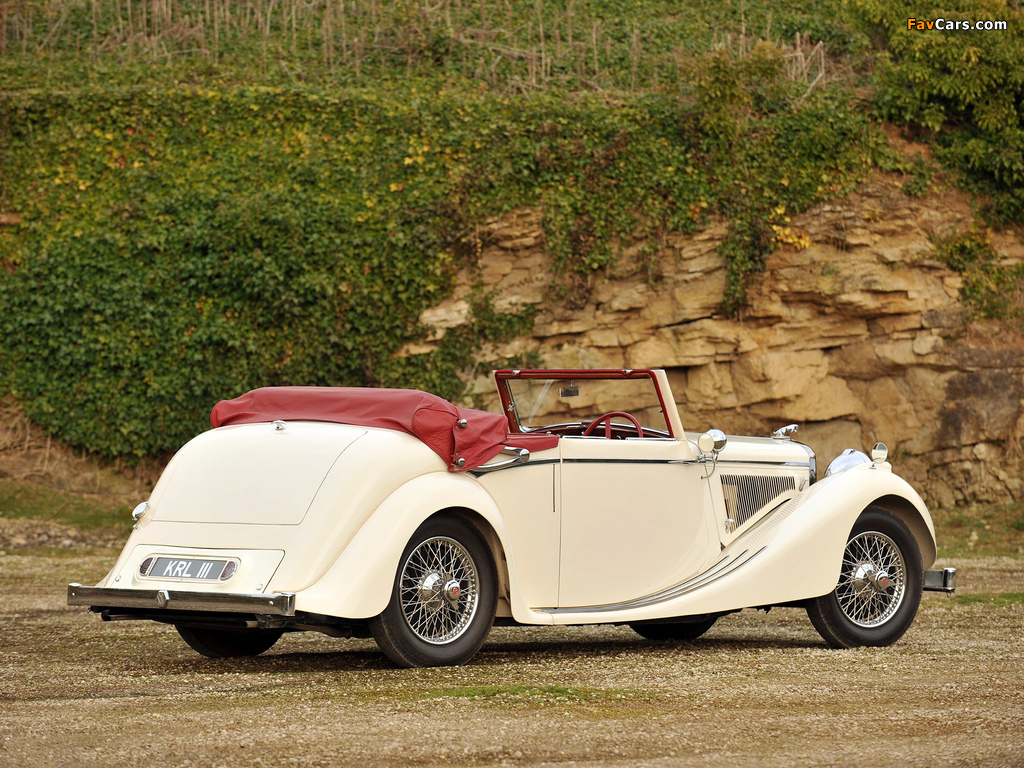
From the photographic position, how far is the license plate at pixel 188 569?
536cm

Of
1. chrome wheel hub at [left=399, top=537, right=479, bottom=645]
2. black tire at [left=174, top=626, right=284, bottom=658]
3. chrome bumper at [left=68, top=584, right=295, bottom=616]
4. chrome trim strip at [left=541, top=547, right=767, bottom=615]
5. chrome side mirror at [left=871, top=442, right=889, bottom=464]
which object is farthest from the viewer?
chrome side mirror at [left=871, top=442, right=889, bottom=464]

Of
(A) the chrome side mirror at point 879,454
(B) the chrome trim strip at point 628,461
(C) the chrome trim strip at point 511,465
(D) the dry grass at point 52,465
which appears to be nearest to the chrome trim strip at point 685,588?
(B) the chrome trim strip at point 628,461

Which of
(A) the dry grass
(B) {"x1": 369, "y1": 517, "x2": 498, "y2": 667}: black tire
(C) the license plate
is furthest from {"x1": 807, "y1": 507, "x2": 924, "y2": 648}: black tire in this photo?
(A) the dry grass

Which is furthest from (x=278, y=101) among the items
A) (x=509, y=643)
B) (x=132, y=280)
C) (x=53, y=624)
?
(x=509, y=643)

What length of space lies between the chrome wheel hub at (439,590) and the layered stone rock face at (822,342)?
9.88m

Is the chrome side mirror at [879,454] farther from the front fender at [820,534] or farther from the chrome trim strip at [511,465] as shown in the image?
the chrome trim strip at [511,465]

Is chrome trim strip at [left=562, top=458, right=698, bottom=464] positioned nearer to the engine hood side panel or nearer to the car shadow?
the engine hood side panel

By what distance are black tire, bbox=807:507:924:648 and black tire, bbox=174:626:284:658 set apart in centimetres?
325

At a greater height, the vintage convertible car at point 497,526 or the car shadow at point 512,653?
the vintage convertible car at point 497,526

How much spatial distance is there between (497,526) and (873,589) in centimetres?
263

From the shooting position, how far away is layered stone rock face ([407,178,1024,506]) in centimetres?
1557

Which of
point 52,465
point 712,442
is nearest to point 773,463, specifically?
point 712,442

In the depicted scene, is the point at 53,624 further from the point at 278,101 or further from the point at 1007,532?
the point at 1007,532

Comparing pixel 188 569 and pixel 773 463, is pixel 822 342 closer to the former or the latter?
pixel 773 463
